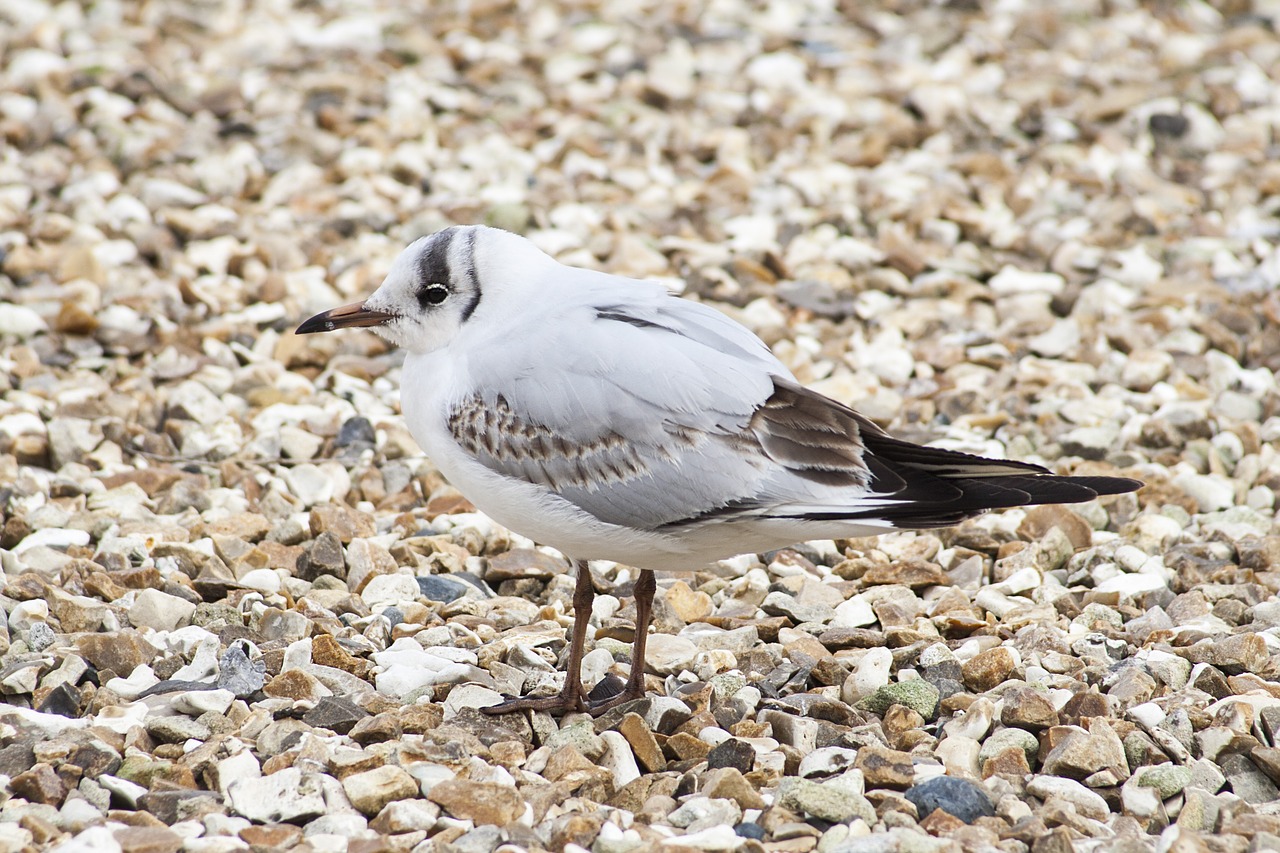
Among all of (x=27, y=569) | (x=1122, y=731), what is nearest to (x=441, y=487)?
(x=27, y=569)

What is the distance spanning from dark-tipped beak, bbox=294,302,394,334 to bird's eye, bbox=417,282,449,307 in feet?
0.38

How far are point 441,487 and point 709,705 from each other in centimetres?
176

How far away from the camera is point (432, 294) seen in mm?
4418

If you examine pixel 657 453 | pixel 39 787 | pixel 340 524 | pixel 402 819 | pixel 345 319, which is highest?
Answer: pixel 345 319

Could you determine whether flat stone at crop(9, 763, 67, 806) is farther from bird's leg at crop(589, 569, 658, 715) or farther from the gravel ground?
bird's leg at crop(589, 569, 658, 715)

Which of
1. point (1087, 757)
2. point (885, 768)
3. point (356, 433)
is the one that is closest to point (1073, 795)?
point (1087, 757)

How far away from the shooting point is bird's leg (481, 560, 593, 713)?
162 inches

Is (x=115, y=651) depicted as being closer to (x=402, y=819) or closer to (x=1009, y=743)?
(x=402, y=819)

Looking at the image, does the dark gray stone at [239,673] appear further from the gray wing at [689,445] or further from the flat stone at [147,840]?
the gray wing at [689,445]

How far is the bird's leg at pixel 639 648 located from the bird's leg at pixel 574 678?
0.04 metres

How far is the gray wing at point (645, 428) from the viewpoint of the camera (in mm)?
3975

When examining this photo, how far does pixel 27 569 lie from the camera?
15.4 feet

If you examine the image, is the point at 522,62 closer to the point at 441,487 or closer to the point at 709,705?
the point at 441,487

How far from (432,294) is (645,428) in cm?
85
